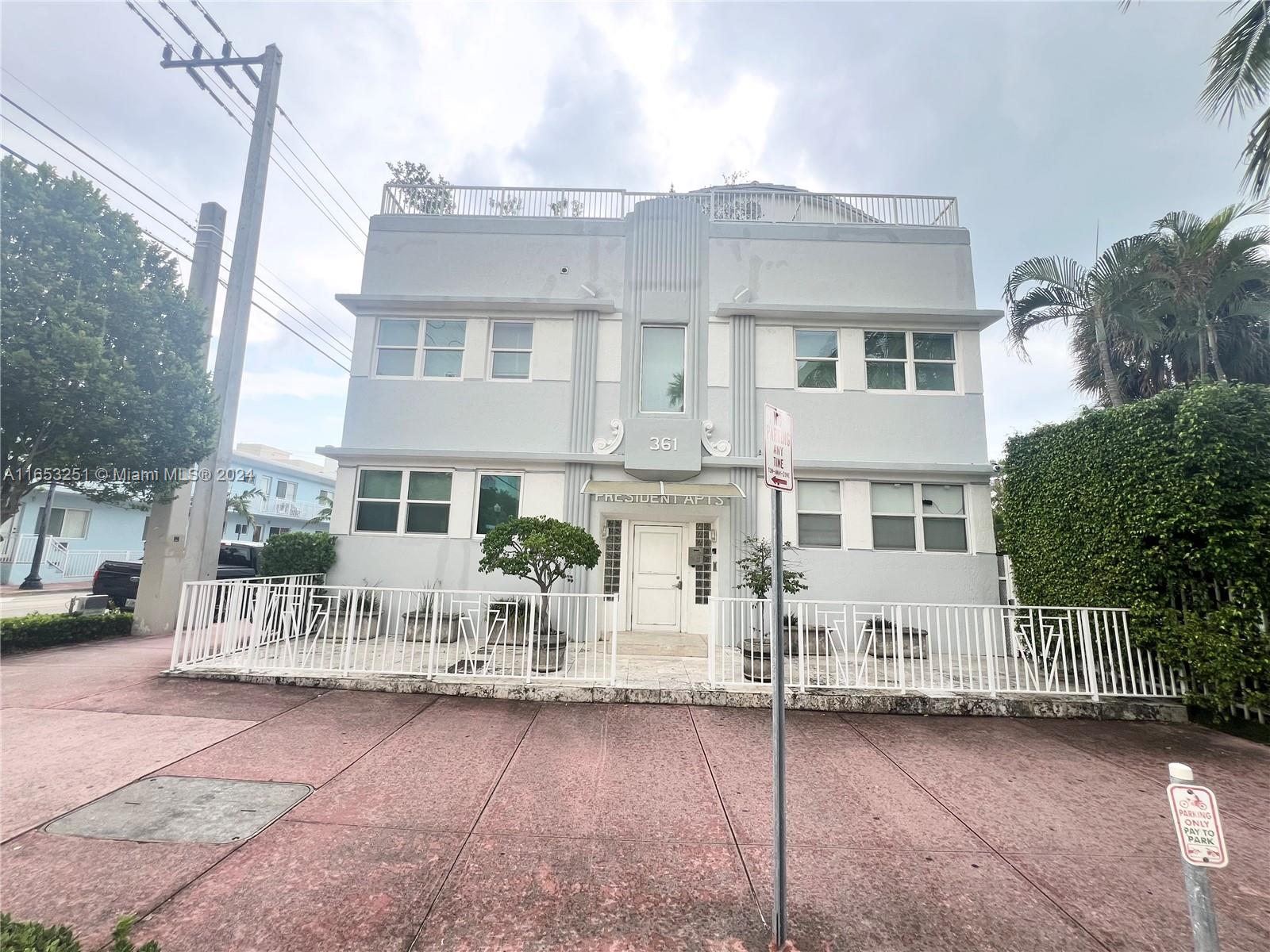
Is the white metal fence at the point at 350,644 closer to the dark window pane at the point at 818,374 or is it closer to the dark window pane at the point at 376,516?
the dark window pane at the point at 376,516

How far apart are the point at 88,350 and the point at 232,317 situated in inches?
118

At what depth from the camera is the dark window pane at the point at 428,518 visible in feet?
32.0

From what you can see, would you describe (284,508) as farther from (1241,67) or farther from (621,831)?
(1241,67)

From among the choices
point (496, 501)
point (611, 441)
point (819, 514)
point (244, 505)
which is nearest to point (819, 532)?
point (819, 514)

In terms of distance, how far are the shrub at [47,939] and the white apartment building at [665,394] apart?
23.0 ft

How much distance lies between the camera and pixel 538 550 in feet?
22.2

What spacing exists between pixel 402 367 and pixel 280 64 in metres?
7.51

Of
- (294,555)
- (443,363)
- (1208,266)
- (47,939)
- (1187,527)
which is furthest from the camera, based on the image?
(1208,266)

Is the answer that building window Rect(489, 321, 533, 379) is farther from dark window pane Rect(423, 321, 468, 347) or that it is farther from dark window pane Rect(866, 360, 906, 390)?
dark window pane Rect(866, 360, 906, 390)

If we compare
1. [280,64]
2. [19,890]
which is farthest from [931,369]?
[280,64]

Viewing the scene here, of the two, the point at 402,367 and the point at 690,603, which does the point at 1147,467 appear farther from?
the point at 402,367

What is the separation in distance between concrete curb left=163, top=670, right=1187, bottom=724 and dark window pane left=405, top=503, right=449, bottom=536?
13.1ft

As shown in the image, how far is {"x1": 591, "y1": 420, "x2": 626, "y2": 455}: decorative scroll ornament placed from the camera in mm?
9758

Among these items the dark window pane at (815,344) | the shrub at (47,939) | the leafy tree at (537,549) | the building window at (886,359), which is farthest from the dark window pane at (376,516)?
the building window at (886,359)
